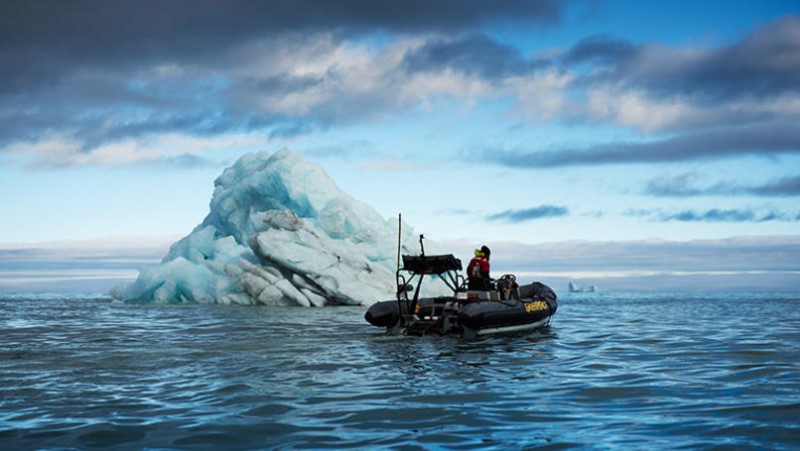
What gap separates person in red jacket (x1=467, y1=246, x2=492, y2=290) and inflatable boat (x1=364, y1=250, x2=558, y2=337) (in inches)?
7.7

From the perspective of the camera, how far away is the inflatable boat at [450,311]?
1666 centimetres

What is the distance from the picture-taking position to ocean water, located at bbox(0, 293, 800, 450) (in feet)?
23.6

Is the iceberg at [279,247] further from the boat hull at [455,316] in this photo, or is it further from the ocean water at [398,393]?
the ocean water at [398,393]

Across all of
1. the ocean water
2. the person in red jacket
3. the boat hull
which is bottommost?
the ocean water

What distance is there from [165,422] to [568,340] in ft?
38.5

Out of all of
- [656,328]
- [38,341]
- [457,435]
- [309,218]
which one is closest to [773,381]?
[457,435]

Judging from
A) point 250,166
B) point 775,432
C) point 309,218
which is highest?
point 250,166

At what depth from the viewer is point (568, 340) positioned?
17.7 m

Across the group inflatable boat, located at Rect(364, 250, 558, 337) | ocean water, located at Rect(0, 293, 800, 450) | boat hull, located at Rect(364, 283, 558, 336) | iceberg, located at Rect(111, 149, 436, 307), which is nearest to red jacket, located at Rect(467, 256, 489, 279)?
inflatable boat, located at Rect(364, 250, 558, 337)

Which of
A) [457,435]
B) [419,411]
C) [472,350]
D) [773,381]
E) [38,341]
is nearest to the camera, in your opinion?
[457,435]

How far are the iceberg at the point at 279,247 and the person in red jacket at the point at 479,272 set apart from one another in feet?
50.5

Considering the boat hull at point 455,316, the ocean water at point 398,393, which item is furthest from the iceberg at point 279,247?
the ocean water at point 398,393

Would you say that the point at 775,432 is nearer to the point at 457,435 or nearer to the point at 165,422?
the point at 457,435

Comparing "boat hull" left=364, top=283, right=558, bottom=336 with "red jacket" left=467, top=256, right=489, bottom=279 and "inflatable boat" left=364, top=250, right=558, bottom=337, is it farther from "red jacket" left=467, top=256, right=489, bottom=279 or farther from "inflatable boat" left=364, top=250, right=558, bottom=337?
"red jacket" left=467, top=256, right=489, bottom=279
